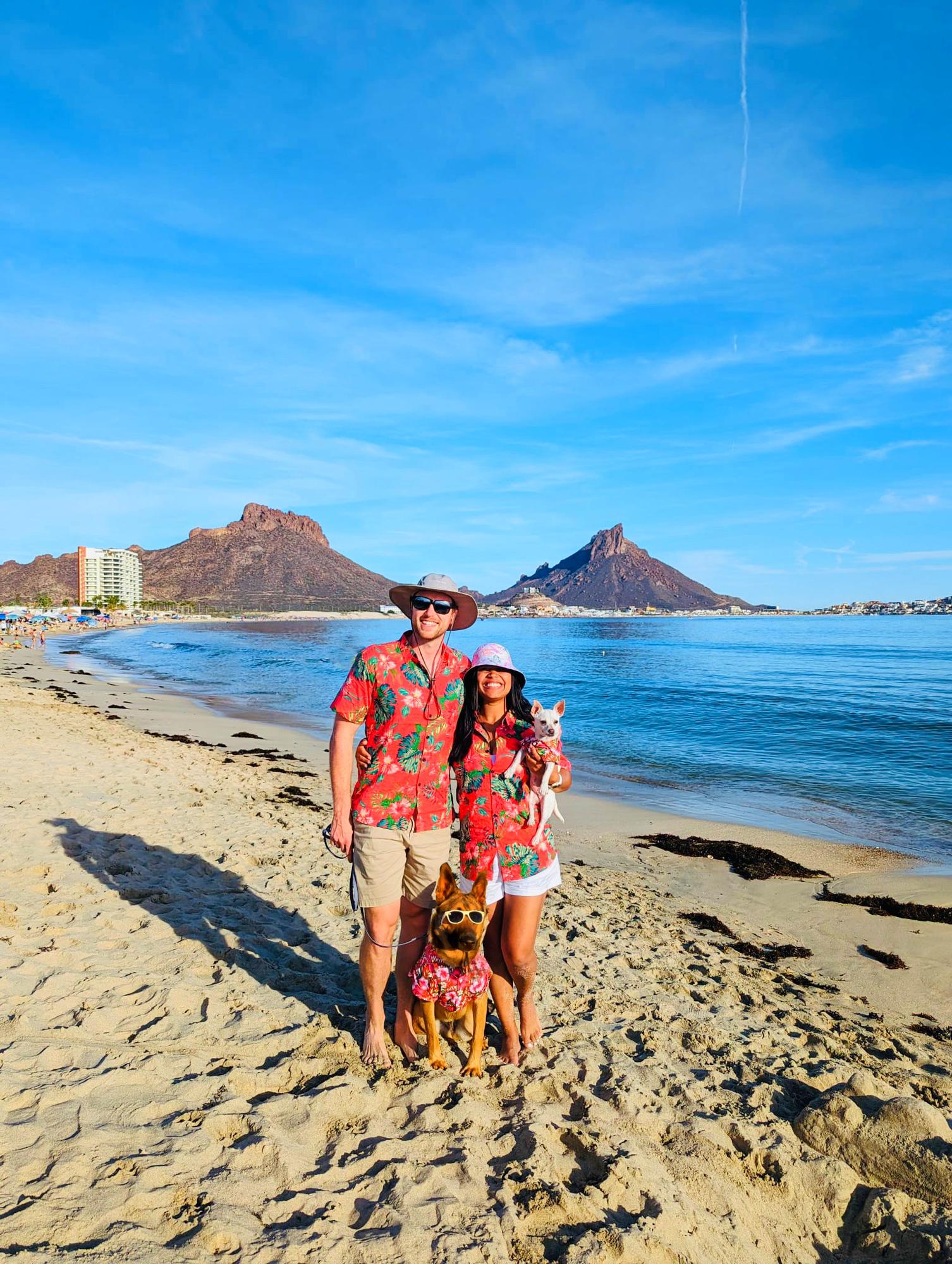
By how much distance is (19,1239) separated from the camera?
2.28 meters

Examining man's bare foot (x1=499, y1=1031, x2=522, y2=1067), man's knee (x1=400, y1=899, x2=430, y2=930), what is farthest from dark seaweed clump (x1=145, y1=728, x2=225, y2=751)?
man's bare foot (x1=499, y1=1031, x2=522, y2=1067)

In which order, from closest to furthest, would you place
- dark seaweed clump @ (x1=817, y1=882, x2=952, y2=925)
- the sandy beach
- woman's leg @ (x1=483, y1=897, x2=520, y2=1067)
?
the sandy beach
woman's leg @ (x1=483, y1=897, x2=520, y2=1067)
dark seaweed clump @ (x1=817, y1=882, x2=952, y2=925)

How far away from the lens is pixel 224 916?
5.54m

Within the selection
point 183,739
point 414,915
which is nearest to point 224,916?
point 414,915

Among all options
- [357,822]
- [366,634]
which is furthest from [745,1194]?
[366,634]

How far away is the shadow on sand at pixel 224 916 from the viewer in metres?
4.56

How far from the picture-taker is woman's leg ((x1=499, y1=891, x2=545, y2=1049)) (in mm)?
3588

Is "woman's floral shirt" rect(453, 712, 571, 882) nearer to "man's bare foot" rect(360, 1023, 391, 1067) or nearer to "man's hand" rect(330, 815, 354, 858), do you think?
"man's hand" rect(330, 815, 354, 858)

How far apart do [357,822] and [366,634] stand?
92830mm

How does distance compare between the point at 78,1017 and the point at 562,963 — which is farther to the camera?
the point at 562,963

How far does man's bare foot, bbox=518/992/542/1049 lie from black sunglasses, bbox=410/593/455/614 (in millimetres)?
2186

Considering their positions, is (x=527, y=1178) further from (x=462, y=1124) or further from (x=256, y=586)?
(x=256, y=586)

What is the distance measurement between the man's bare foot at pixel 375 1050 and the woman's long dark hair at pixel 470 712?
1493 mm

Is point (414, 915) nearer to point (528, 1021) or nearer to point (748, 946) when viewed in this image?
point (528, 1021)
